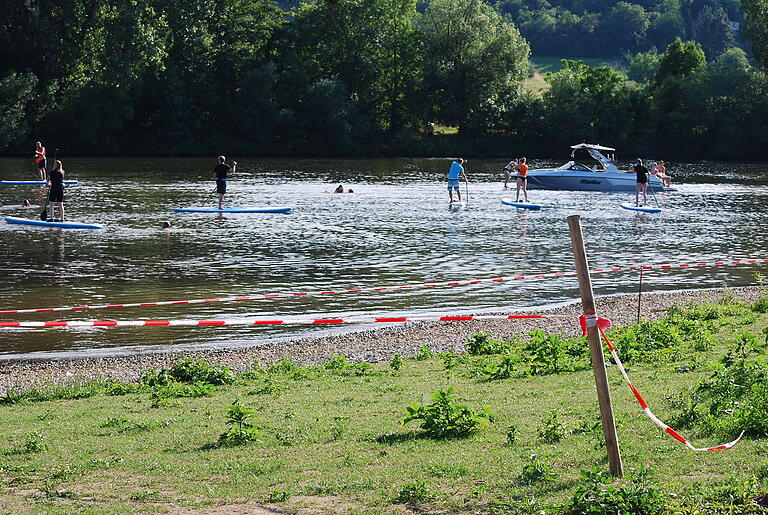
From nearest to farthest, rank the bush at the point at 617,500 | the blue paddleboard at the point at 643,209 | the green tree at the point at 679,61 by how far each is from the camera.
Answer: the bush at the point at 617,500 < the blue paddleboard at the point at 643,209 < the green tree at the point at 679,61

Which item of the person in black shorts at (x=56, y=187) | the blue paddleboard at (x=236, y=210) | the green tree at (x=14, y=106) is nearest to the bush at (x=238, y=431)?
the person in black shorts at (x=56, y=187)

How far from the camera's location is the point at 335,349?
57.1ft

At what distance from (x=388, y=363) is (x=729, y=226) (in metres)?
27.0

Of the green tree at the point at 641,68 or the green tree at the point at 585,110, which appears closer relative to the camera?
the green tree at the point at 585,110

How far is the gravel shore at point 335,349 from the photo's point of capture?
15.6 m

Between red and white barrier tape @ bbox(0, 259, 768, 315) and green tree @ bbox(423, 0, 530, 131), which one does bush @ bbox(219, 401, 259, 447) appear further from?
green tree @ bbox(423, 0, 530, 131)

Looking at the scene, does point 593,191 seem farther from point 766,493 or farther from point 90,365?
point 766,493

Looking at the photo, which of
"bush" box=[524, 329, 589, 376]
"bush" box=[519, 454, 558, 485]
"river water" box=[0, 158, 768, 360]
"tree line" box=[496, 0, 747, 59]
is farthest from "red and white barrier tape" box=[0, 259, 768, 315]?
"tree line" box=[496, 0, 747, 59]

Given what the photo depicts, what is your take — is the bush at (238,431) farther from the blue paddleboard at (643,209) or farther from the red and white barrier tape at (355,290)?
the blue paddleboard at (643,209)

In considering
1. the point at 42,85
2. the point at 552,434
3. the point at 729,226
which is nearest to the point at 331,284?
the point at 552,434

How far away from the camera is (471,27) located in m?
90.4

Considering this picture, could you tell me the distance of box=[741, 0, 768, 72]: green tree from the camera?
325 ft

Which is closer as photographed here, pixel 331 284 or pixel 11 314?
pixel 11 314

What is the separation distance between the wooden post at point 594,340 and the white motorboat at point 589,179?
45.9 m
